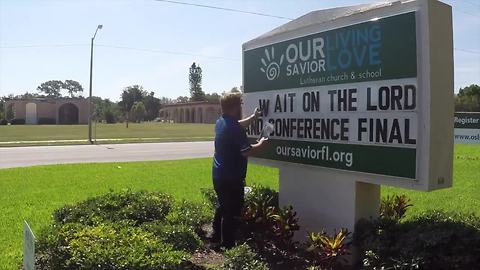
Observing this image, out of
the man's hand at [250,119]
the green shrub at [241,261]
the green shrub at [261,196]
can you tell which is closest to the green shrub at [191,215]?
the green shrub at [261,196]

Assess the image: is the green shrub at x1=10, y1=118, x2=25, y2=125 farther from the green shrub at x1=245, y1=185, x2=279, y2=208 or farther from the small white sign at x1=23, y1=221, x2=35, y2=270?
the small white sign at x1=23, y1=221, x2=35, y2=270

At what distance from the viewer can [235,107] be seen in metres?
5.30

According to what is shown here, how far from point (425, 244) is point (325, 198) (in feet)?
4.58

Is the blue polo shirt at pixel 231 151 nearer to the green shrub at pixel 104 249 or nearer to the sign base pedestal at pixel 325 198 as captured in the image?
the sign base pedestal at pixel 325 198

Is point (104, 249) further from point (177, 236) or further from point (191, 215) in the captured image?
point (191, 215)

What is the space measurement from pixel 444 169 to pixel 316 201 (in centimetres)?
151

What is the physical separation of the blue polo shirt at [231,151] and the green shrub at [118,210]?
1.20 m

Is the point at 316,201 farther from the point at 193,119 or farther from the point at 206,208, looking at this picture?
the point at 193,119

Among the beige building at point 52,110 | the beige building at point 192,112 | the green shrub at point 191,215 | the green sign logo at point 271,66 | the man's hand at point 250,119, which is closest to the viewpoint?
the green shrub at point 191,215

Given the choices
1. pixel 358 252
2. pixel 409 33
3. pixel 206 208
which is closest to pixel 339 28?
pixel 409 33

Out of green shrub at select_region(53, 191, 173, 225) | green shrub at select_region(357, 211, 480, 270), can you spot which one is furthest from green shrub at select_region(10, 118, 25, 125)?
green shrub at select_region(357, 211, 480, 270)

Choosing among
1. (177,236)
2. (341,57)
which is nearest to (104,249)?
(177,236)

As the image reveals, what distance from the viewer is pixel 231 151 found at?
16.9 ft

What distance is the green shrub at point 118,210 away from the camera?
5676 millimetres
